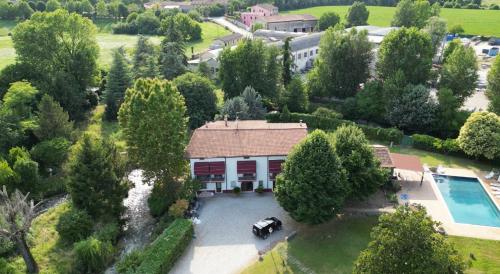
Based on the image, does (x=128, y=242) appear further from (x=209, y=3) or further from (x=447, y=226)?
(x=209, y=3)

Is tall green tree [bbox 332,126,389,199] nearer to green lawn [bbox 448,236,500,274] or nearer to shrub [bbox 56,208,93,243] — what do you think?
green lawn [bbox 448,236,500,274]

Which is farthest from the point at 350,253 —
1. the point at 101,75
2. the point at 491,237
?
the point at 101,75

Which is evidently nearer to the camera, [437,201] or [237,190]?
[437,201]

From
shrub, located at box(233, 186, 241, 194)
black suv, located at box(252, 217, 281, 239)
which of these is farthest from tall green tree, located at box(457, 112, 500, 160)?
shrub, located at box(233, 186, 241, 194)

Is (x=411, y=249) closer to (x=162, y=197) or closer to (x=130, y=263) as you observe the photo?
(x=130, y=263)

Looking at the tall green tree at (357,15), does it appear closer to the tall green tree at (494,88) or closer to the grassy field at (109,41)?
the grassy field at (109,41)

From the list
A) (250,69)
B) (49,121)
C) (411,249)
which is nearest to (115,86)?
(49,121)

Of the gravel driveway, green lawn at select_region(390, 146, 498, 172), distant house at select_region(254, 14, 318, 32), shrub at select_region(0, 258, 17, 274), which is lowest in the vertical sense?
the gravel driveway
